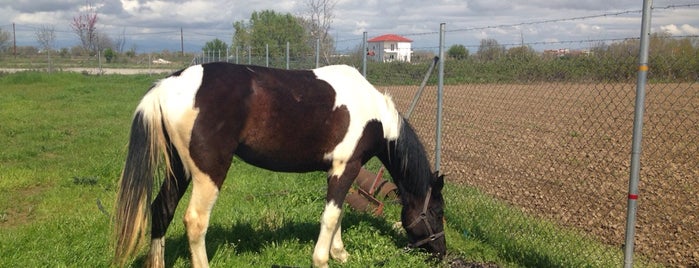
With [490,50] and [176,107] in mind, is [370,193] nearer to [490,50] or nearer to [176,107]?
[490,50]

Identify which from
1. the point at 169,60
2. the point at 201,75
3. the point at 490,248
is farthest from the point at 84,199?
the point at 169,60

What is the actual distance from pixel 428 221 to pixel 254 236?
1.54 metres

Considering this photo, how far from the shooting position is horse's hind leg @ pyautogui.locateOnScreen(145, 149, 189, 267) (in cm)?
388

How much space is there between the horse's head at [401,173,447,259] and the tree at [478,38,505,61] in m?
1.52

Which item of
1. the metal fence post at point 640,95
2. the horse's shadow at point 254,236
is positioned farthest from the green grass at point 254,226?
the metal fence post at point 640,95

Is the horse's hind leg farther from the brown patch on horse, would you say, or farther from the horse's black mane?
the horse's black mane

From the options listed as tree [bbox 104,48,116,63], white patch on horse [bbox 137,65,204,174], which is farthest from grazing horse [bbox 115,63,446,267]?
tree [bbox 104,48,116,63]

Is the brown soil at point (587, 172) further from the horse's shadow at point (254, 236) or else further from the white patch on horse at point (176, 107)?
the white patch on horse at point (176, 107)

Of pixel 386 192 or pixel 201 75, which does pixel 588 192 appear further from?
pixel 201 75

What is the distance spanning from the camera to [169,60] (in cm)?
4416

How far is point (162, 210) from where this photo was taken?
12.8ft

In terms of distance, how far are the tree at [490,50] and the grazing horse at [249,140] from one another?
146cm

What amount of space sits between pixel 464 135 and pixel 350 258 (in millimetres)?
6164

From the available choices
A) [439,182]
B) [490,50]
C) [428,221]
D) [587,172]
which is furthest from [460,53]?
[587,172]
